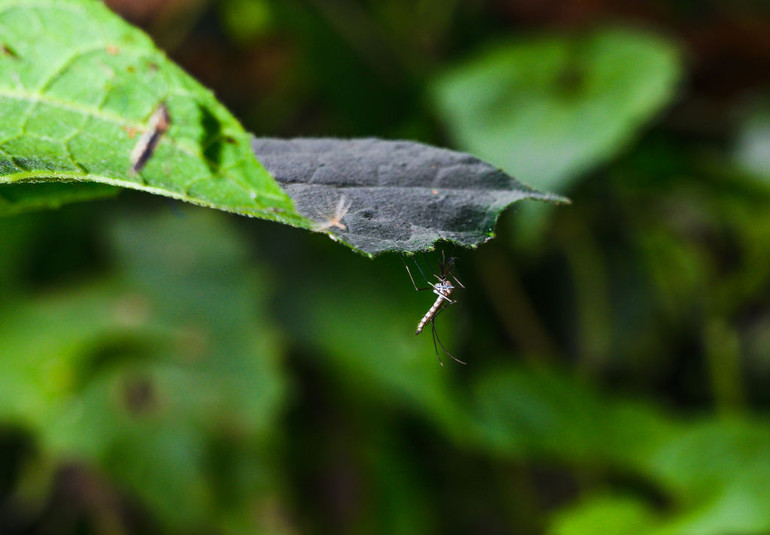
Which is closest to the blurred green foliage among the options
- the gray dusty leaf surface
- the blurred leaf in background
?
the blurred leaf in background

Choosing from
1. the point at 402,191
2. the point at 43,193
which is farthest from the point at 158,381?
the point at 402,191

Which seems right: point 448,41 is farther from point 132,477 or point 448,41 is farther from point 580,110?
point 132,477

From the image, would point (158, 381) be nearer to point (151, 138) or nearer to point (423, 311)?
point (423, 311)

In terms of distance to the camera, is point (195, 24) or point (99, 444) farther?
point (195, 24)

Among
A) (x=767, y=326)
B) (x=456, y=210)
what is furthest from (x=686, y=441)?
(x=456, y=210)

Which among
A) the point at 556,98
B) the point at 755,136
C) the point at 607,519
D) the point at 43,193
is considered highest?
the point at 755,136

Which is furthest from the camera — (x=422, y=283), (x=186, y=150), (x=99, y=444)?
(x=99, y=444)

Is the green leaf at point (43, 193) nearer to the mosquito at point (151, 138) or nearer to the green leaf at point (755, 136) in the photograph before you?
the mosquito at point (151, 138)

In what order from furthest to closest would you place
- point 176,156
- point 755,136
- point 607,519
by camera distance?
point 755,136, point 607,519, point 176,156
